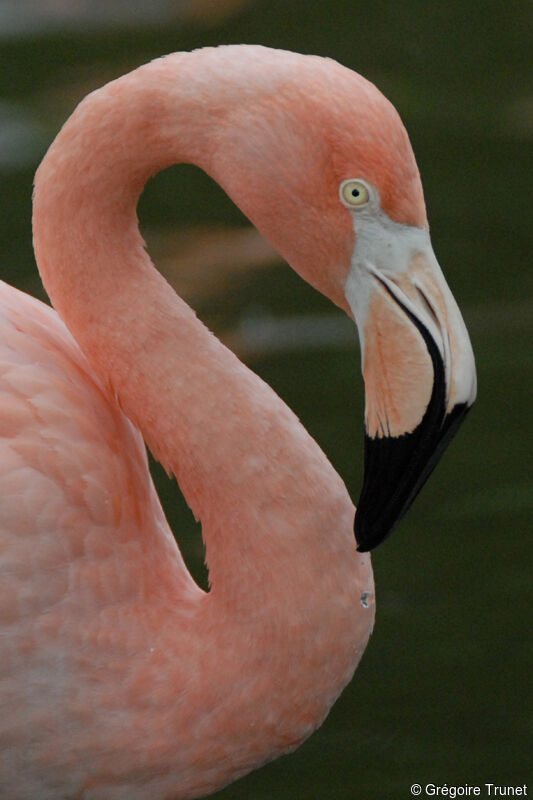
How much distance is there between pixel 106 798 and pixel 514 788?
4.19ft

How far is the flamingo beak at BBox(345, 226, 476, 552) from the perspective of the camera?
2.76 meters

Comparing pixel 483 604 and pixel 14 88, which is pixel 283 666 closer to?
pixel 483 604

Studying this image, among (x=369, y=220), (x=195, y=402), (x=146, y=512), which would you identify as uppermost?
(x=369, y=220)

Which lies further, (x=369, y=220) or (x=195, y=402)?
(x=195, y=402)

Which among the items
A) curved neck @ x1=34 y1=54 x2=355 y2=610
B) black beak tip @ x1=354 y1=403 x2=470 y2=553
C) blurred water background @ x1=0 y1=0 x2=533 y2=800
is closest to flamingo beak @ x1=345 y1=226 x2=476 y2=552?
black beak tip @ x1=354 y1=403 x2=470 y2=553

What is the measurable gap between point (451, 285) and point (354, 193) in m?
2.99

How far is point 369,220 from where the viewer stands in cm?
279

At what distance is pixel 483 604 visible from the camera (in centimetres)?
451

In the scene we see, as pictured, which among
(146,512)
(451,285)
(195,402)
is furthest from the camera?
(451,285)

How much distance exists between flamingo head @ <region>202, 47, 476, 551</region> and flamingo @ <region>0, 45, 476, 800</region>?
1cm

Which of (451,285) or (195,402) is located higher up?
(451,285)

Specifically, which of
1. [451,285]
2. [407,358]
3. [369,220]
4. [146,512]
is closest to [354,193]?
[369,220]

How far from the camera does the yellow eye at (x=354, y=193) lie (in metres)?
2.76

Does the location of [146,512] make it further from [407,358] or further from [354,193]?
[354,193]
